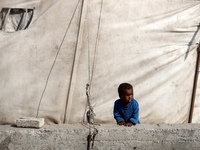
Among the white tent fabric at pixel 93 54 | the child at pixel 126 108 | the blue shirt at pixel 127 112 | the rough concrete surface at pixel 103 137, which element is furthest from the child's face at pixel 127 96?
the white tent fabric at pixel 93 54

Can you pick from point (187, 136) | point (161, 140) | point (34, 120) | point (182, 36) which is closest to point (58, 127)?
point (34, 120)

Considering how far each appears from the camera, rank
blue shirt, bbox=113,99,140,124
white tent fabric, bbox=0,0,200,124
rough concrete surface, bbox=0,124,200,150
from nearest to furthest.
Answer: rough concrete surface, bbox=0,124,200,150 → blue shirt, bbox=113,99,140,124 → white tent fabric, bbox=0,0,200,124

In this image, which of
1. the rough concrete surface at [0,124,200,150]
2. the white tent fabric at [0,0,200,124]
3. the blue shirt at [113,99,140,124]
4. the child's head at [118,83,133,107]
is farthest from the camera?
the white tent fabric at [0,0,200,124]

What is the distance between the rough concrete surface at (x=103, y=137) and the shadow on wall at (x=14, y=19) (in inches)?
64.9

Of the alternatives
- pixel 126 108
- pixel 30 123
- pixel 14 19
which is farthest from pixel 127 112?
pixel 14 19

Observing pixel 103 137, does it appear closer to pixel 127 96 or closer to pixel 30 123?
pixel 127 96

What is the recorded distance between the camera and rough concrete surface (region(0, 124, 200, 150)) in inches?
102

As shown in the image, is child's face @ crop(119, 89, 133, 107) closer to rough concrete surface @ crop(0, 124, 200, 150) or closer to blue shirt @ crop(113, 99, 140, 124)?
blue shirt @ crop(113, 99, 140, 124)

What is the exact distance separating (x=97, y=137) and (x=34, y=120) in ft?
2.04

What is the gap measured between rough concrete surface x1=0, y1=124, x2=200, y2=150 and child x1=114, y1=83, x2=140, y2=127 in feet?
0.43

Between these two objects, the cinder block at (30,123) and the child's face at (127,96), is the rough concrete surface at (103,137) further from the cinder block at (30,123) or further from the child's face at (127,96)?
the child's face at (127,96)

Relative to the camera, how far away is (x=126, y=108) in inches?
112

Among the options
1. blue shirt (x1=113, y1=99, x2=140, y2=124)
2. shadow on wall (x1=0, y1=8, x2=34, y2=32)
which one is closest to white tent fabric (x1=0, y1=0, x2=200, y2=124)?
shadow on wall (x1=0, y1=8, x2=34, y2=32)

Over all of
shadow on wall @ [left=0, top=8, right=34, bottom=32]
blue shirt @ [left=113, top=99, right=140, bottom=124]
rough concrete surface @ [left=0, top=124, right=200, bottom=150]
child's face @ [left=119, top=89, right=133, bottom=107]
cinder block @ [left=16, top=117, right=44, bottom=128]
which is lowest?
rough concrete surface @ [left=0, top=124, right=200, bottom=150]
